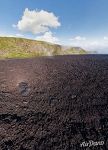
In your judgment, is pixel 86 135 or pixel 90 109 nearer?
pixel 86 135

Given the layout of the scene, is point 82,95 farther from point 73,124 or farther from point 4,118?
point 4,118

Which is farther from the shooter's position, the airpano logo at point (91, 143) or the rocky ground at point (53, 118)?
the rocky ground at point (53, 118)

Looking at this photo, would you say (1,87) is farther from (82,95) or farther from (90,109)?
(90,109)

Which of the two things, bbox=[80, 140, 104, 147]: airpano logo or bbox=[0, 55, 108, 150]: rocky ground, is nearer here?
bbox=[80, 140, 104, 147]: airpano logo

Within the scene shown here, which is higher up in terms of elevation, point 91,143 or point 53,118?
point 53,118

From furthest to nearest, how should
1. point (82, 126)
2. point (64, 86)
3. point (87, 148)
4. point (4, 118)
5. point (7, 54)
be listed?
point (7, 54)
point (64, 86)
point (4, 118)
point (82, 126)
point (87, 148)

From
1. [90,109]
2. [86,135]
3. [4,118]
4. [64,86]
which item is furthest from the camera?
[64,86]

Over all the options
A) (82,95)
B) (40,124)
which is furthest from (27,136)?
(82,95)

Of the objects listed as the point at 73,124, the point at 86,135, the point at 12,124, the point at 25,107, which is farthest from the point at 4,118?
the point at 86,135

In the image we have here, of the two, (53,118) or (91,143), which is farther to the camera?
(53,118)
